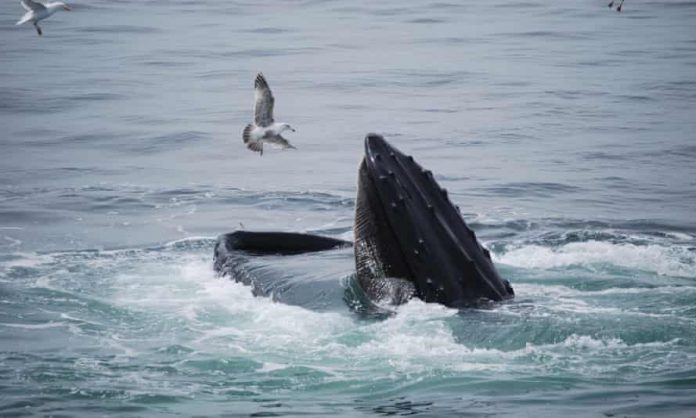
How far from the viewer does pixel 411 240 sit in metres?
9.48

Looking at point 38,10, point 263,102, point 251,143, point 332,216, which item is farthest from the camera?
point 38,10

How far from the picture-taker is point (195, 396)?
9.11 metres

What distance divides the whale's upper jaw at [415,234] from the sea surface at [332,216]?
8.5 inches

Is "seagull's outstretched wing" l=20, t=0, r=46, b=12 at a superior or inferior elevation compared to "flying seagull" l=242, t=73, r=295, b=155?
superior

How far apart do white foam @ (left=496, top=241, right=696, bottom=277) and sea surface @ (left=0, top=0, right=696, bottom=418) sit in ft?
0.16

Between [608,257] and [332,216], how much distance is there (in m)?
4.30

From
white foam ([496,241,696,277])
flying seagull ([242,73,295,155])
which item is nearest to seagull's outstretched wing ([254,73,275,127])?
flying seagull ([242,73,295,155])

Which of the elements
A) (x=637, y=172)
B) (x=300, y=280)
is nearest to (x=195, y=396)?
(x=300, y=280)

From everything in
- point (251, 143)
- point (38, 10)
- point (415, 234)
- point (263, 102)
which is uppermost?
point (38, 10)

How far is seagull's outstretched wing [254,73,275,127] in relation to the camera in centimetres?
1334

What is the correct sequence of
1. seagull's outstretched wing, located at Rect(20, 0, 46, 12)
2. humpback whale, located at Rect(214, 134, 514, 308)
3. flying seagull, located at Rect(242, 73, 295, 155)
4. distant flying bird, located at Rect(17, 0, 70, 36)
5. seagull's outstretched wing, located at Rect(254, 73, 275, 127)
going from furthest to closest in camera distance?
seagull's outstretched wing, located at Rect(20, 0, 46, 12)
distant flying bird, located at Rect(17, 0, 70, 36)
flying seagull, located at Rect(242, 73, 295, 155)
seagull's outstretched wing, located at Rect(254, 73, 275, 127)
humpback whale, located at Rect(214, 134, 514, 308)

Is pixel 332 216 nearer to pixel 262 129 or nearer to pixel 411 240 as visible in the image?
pixel 262 129

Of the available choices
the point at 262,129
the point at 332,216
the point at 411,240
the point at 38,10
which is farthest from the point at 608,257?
the point at 38,10

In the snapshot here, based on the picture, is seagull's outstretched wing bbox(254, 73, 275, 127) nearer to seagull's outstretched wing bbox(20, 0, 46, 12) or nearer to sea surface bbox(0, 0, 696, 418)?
sea surface bbox(0, 0, 696, 418)
